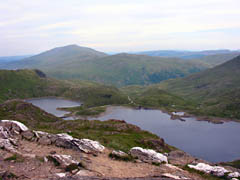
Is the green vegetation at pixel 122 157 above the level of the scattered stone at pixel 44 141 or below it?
below

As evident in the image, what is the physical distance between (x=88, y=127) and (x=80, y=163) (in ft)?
Result: 209

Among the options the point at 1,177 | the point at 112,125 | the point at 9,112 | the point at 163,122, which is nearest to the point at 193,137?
the point at 163,122

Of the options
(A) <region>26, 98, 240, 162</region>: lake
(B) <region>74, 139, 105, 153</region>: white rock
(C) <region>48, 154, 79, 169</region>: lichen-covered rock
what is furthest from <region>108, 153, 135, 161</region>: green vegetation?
(A) <region>26, 98, 240, 162</region>: lake

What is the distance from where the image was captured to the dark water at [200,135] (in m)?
122

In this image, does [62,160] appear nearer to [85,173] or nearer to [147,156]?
[85,173]

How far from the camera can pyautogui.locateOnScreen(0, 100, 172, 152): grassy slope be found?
7114 centimetres

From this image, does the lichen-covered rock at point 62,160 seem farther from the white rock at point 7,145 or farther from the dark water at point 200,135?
the dark water at point 200,135

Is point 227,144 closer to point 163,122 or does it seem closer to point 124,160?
point 163,122

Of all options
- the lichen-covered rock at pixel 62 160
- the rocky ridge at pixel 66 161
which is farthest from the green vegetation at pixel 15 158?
the lichen-covered rock at pixel 62 160

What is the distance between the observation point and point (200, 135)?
502ft

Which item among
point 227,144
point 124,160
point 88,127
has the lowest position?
point 227,144

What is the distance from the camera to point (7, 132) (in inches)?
1378

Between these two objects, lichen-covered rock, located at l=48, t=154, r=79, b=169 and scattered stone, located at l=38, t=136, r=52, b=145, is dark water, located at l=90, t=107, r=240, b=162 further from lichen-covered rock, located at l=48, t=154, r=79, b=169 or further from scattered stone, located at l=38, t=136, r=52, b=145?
lichen-covered rock, located at l=48, t=154, r=79, b=169

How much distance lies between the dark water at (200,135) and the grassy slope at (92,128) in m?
49.5
